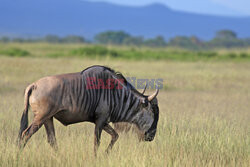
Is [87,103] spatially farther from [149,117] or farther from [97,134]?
[149,117]

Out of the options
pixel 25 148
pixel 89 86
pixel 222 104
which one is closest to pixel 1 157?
pixel 25 148

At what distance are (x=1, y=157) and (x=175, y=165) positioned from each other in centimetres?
187

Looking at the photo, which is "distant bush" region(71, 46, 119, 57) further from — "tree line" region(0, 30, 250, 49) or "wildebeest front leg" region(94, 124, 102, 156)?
"tree line" region(0, 30, 250, 49)

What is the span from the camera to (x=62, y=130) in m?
6.82

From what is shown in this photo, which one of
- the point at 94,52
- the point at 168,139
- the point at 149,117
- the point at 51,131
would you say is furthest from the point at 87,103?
the point at 94,52

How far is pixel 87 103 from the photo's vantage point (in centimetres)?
518

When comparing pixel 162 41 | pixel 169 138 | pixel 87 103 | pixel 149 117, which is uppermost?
pixel 162 41

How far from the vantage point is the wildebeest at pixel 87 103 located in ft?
16.5

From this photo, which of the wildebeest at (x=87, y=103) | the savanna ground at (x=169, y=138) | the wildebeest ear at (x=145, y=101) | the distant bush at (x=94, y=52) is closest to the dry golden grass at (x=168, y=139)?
the savanna ground at (x=169, y=138)

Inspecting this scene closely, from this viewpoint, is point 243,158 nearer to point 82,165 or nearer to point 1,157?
point 82,165

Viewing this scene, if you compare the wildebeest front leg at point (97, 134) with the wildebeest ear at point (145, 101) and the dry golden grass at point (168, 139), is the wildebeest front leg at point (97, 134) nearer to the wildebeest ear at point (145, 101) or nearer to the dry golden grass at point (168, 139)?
the dry golden grass at point (168, 139)

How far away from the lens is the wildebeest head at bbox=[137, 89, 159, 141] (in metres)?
5.41

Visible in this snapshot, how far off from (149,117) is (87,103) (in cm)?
81

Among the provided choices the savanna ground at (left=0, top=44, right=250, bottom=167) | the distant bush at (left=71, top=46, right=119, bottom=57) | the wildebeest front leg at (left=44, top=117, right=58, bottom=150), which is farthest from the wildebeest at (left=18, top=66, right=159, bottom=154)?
the distant bush at (left=71, top=46, right=119, bottom=57)
